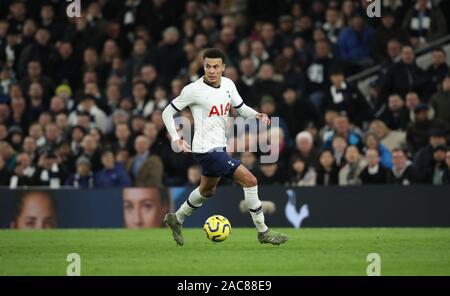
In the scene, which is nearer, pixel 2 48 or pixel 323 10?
pixel 323 10

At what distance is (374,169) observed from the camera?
18719 millimetres

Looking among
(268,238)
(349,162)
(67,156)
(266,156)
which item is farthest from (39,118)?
(268,238)

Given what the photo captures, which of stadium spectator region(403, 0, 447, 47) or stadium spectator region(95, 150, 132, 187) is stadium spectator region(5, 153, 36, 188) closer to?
stadium spectator region(95, 150, 132, 187)

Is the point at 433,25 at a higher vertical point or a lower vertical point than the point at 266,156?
higher

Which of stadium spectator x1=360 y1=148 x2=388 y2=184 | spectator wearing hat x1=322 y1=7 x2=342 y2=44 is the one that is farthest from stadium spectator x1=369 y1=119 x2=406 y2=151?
spectator wearing hat x1=322 y1=7 x2=342 y2=44

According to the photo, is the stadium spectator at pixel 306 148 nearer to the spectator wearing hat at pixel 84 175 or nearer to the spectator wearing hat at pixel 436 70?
the spectator wearing hat at pixel 436 70

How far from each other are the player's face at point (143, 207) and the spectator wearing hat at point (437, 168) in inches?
188

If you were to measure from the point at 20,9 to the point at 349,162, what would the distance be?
→ 418 inches

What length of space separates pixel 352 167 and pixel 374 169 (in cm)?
44

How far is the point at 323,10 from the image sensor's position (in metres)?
23.3

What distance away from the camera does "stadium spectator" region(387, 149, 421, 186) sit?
18.5 metres

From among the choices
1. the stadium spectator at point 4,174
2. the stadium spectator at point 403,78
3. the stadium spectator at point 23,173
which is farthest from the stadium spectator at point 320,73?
the stadium spectator at point 4,174

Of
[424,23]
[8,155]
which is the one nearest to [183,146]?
[8,155]
